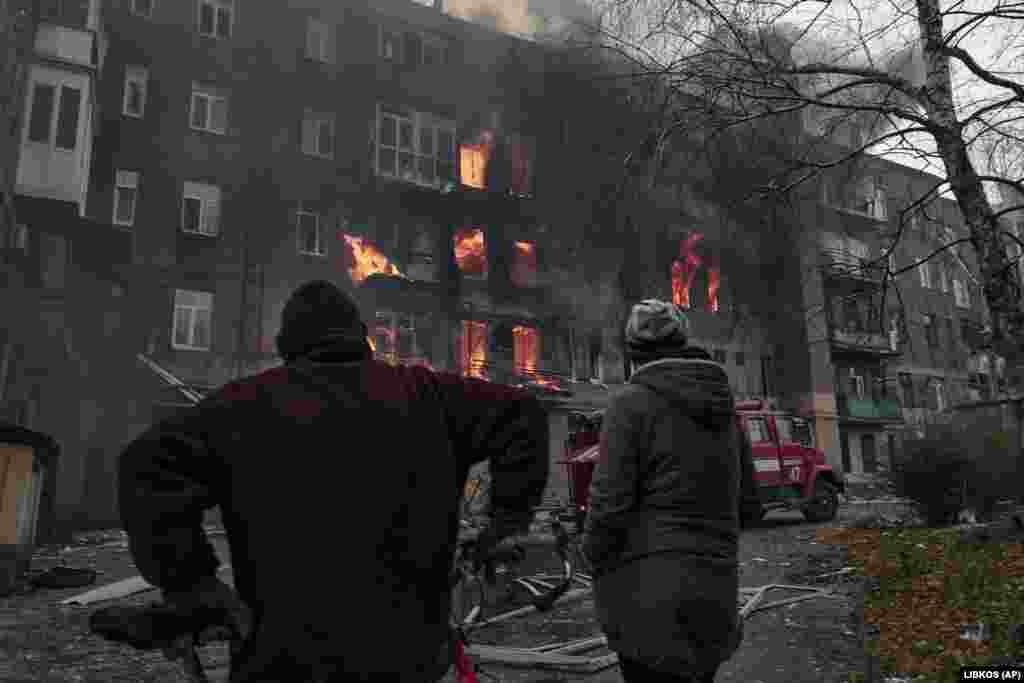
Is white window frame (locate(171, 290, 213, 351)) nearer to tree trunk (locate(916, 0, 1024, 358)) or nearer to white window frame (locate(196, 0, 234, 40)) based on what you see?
white window frame (locate(196, 0, 234, 40))

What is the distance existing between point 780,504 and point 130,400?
1616 centimetres

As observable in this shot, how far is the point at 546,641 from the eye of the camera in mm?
5664

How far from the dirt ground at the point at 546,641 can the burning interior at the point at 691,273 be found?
23934 mm

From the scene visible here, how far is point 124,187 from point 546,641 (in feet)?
65.3

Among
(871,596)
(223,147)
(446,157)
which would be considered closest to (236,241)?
(223,147)

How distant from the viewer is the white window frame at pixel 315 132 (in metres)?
23.8

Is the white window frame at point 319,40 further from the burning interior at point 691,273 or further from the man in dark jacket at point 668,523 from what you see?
the man in dark jacket at point 668,523

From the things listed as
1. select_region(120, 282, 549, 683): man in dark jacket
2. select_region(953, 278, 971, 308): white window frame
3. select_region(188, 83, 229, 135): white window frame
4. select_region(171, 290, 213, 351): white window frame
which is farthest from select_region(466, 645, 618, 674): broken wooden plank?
select_region(953, 278, 971, 308): white window frame

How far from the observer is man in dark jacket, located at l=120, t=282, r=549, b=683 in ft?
5.02

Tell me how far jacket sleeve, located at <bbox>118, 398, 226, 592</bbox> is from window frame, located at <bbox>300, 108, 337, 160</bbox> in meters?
23.6

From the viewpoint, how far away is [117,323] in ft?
63.9

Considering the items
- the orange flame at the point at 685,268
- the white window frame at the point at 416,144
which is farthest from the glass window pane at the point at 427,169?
the orange flame at the point at 685,268

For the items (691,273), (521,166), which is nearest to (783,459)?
(521,166)

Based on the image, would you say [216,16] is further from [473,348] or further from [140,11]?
[473,348]
